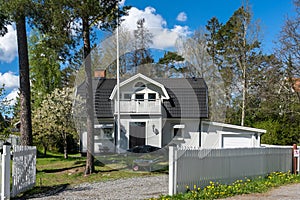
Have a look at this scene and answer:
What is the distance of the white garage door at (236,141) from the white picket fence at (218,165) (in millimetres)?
10833

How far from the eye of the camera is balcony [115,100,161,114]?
25.5 m

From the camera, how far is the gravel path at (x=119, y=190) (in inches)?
377

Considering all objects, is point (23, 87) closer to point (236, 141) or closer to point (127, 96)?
point (127, 96)

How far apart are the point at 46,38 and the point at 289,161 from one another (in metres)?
10.5

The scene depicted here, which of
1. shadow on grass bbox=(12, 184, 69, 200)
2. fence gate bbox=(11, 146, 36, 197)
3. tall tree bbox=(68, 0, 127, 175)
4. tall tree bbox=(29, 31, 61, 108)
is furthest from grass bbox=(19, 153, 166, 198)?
tall tree bbox=(29, 31, 61, 108)

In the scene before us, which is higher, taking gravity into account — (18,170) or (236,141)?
(18,170)

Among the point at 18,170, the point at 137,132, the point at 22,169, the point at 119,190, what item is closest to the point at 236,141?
the point at 137,132

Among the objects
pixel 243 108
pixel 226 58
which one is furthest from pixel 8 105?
pixel 226 58

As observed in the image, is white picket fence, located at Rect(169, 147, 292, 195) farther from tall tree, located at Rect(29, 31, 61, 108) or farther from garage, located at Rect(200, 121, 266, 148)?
tall tree, located at Rect(29, 31, 61, 108)

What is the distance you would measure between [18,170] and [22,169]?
40 cm

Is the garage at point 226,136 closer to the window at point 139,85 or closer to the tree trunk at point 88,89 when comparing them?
the window at point 139,85

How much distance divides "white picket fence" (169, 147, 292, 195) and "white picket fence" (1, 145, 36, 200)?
12.5ft

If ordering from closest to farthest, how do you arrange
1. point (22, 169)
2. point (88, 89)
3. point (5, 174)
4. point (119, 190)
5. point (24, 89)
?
point (5, 174) → point (22, 169) → point (119, 190) → point (24, 89) → point (88, 89)

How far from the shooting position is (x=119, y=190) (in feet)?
35.4
